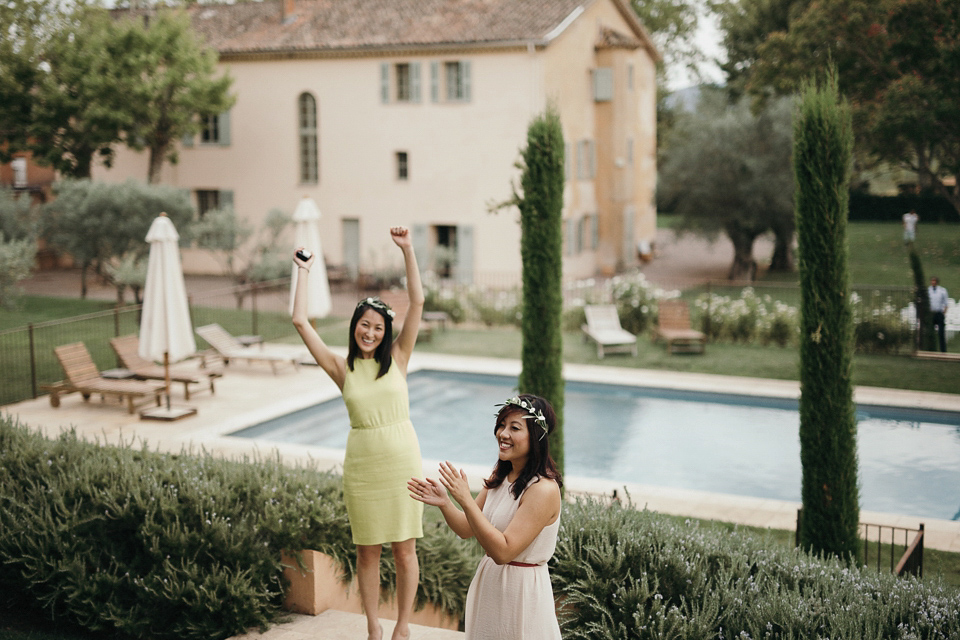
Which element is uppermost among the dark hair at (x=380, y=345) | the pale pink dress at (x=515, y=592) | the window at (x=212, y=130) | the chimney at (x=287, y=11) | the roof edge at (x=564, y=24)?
the chimney at (x=287, y=11)

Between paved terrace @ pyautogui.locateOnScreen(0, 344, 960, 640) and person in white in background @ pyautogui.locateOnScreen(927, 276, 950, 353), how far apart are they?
9.40 feet

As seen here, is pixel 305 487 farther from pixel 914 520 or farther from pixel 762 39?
pixel 762 39

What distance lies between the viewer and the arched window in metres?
29.6

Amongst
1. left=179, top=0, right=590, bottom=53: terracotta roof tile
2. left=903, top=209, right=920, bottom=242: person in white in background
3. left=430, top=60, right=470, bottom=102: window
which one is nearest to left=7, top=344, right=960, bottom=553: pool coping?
left=430, top=60, right=470, bottom=102: window

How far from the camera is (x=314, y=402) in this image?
48.9 ft

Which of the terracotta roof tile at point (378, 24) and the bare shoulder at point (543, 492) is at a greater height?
the terracotta roof tile at point (378, 24)

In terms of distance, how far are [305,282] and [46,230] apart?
20169 millimetres

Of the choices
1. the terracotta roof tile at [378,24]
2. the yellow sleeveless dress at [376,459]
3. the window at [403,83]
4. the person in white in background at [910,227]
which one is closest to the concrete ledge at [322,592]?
the yellow sleeveless dress at [376,459]

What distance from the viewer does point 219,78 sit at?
28.7m

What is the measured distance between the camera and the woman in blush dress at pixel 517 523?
12.7 ft

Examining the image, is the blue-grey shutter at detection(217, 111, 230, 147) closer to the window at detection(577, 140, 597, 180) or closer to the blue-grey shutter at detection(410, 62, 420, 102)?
the blue-grey shutter at detection(410, 62, 420, 102)

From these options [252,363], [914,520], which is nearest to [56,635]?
[914,520]

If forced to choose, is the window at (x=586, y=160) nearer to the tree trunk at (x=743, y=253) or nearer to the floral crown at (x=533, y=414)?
the tree trunk at (x=743, y=253)

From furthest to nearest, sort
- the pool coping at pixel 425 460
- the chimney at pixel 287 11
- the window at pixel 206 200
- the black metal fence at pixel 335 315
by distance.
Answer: the window at pixel 206 200, the chimney at pixel 287 11, the black metal fence at pixel 335 315, the pool coping at pixel 425 460
